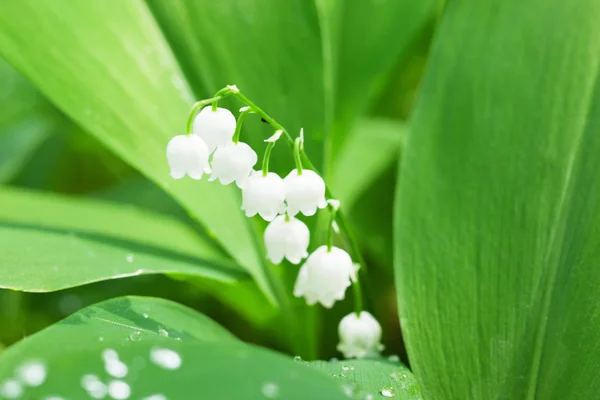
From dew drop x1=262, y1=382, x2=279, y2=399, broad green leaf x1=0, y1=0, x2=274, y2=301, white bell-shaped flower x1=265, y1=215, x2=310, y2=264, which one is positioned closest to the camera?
dew drop x1=262, y1=382, x2=279, y2=399

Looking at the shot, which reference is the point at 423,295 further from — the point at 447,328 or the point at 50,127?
the point at 50,127

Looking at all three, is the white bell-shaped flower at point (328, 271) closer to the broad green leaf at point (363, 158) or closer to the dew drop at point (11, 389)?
the dew drop at point (11, 389)

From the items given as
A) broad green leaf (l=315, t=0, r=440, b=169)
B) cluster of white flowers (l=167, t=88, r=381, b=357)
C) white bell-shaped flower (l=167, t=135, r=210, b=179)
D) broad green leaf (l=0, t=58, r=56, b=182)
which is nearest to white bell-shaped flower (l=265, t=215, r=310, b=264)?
cluster of white flowers (l=167, t=88, r=381, b=357)

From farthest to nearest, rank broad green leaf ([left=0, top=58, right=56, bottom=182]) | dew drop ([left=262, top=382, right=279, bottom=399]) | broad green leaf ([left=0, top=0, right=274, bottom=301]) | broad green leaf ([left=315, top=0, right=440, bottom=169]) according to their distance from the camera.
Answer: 1. broad green leaf ([left=0, top=58, right=56, bottom=182])
2. broad green leaf ([left=315, top=0, right=440, bottom=169])
3. broad green leaf ([left=0, top=0, right=274, bottom=301])
4. dew drop ([left=262, top=382, right=279, bottom=399])

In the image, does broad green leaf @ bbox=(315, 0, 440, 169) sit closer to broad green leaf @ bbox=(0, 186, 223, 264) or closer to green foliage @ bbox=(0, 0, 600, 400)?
green foliage @ bbox=(0, 0, 600, 400)

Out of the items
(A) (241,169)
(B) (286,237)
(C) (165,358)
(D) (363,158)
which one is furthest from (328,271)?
(D) (363,158)

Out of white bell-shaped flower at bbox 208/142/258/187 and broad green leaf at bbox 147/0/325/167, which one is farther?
broad green leaf at bbox 147/0/325/167

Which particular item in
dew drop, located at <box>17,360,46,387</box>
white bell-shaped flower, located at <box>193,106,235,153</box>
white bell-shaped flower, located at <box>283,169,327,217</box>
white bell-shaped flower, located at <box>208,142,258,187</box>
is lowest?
dew drop, located at <box>17,360,46,387</box>

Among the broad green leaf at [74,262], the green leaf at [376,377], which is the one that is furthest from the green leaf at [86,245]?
the green leaf at [376,377]

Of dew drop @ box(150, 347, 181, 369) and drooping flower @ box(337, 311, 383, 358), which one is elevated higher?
dew drop @ box(150, 347, 181, 369)
